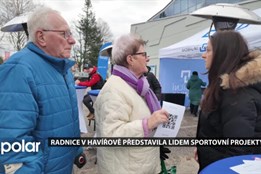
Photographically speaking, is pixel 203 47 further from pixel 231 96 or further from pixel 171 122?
pixel 231 96

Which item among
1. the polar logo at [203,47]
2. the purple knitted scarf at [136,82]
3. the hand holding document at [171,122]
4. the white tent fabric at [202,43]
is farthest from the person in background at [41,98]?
the polar logo at [203,47]

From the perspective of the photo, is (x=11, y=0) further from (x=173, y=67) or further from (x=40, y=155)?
(x=40, y=155)

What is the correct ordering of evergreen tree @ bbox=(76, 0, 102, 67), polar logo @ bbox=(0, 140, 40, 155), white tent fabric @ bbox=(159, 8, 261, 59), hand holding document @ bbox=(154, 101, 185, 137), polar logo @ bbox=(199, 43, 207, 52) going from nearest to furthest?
1. polar logo @ bbox=(0, 140, 40, 155)
2. hand holding document @ bbox=(154, 101, 185, 137)
3. white tent fabric @ bbox=(159, 8, 261, 59)
4. polar logo @ bbox=(199, 43, 207, 52)
5. evergreen tree @ bbox=(76, 0, 102, 67)

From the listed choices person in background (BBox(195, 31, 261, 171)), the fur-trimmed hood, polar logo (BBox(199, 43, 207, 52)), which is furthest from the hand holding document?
polar logo (BBox(199, 43, 207, 52))

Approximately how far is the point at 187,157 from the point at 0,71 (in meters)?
3.91

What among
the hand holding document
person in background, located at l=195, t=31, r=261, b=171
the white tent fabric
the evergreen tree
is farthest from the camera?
the evergreen tree

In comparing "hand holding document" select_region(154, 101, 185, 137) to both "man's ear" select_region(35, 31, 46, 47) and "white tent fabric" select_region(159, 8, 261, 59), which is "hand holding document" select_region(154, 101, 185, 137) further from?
"white tent fabric" select_region(159, 8, 261, 59)

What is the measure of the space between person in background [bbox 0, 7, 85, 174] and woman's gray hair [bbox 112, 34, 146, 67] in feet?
1.07

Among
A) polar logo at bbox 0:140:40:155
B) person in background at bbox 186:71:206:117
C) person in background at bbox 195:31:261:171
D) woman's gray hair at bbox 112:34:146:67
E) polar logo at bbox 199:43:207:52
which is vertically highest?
polar logo at bbox 199:43:207:52

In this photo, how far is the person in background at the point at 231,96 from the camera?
1524 mm

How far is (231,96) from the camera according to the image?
1571mm

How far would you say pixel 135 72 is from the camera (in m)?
1.94

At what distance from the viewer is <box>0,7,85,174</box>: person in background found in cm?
134

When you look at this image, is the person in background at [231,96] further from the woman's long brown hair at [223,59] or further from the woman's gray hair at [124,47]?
the woman's gray hair at [124,47]
